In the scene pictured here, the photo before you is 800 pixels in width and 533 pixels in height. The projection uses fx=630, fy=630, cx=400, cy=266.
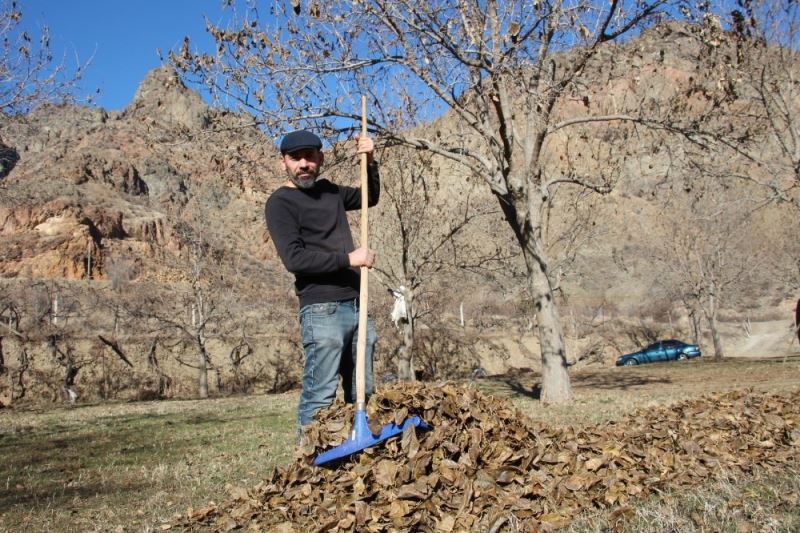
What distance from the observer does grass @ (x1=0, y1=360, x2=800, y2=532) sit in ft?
10.4

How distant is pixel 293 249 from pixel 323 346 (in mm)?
673

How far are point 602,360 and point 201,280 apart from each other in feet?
80.3

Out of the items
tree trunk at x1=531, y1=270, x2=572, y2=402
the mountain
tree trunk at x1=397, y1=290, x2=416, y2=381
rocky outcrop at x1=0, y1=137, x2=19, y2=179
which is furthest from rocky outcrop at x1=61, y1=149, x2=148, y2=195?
tree trunk at x1=531, y1=270, x2=572, y2=402

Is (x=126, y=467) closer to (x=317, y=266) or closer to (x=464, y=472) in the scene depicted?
(x=317, y=266)

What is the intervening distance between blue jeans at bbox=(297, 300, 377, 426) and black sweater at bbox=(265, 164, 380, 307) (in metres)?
0.08

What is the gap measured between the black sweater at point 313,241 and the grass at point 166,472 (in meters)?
1.80

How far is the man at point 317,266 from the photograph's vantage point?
4.12 metres

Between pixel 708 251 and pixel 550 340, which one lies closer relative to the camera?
pixel 550 340

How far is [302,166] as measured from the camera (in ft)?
14.4

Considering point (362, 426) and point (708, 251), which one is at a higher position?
point (708, 251)

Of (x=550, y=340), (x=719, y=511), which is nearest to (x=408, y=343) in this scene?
(x=550, y=340)

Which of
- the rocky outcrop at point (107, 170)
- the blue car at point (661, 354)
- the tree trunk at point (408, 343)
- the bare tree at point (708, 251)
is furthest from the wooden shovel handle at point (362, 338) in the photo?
the rocky outcrop at point (107, 170)

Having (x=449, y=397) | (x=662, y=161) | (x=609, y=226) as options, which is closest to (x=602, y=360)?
(x=609, y=226)

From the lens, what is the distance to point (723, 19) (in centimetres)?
967
